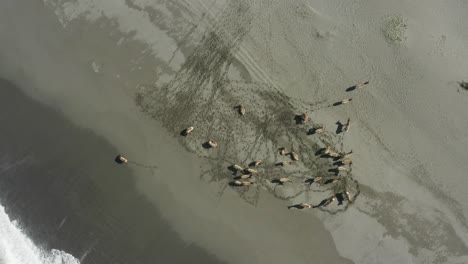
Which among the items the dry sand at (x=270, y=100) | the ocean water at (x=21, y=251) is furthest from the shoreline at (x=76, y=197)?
the dry sand at (x=270, y=100)

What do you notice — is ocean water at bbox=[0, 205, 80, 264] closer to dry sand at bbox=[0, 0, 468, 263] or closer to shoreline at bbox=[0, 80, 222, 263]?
shoreline at bbox=[0, 80, 222, 263]

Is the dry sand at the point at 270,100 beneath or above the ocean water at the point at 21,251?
above

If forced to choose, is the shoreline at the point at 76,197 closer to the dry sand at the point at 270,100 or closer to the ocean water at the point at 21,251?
the ocean water at the point at 21,251

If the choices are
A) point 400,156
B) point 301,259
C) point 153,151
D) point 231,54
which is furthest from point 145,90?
point 400,156

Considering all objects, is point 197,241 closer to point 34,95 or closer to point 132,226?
point 132,226

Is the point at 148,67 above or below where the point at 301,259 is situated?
above
